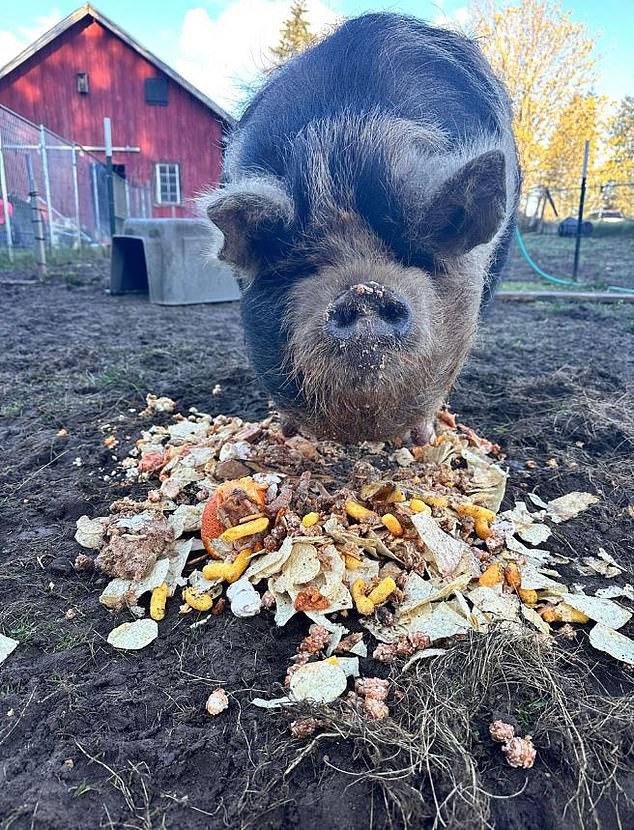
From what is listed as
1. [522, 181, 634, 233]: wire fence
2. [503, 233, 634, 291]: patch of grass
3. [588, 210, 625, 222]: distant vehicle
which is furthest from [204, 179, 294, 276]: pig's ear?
[588, 210, 625, 222]: distant vehicle

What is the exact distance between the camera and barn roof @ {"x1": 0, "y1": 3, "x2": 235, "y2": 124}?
17.2 metres

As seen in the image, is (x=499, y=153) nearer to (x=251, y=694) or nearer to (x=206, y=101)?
(x=251, y=694)

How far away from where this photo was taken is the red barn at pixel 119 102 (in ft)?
58.7

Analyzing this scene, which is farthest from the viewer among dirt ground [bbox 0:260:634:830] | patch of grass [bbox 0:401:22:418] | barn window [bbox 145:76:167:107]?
barn window [bbox 145:76:167:107]

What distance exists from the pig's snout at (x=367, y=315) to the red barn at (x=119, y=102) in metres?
17.5

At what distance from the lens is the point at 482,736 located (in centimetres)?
143

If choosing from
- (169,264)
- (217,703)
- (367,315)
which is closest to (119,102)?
(169,264)

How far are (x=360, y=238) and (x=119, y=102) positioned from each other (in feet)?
63.5

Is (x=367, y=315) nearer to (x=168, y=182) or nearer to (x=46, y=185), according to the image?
(x=46, y=185)

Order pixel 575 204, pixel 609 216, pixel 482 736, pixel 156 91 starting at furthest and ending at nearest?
1. pixel 575 204
2. pixel 609 216
3. pixel 156 91
4. pixel 482 736

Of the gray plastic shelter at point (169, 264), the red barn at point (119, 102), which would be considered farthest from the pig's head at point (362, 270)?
the red barn at point (119, 102)

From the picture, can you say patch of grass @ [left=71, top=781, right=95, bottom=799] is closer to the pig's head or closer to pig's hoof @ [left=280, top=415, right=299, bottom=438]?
the pig's head

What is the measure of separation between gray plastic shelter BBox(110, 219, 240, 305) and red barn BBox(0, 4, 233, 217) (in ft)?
34.9

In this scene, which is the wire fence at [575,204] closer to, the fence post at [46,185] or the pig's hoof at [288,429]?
the fence post at [46,185]
